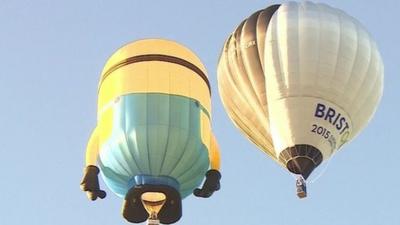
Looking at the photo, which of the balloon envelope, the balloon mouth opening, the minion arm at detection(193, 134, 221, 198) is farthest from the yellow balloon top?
the balloon mouth opening

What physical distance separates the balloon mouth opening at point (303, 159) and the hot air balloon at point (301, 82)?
0.02 metres

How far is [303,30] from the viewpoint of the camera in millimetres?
21328

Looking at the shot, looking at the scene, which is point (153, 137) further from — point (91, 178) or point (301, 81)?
point (301, 81)

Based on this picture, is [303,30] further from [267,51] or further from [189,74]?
[189,74]

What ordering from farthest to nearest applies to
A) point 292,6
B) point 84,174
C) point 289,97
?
point 292,6
point 289,97
point 84,174

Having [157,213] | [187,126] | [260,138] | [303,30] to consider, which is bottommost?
[157,213]

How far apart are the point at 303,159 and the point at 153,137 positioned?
3804 millimetres

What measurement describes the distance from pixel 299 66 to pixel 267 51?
688 millimetres

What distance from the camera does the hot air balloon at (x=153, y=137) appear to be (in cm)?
1764

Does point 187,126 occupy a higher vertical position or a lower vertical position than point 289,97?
lower

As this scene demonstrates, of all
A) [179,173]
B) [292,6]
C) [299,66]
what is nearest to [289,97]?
[299,66]

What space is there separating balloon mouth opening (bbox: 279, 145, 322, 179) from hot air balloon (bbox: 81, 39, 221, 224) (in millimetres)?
2473

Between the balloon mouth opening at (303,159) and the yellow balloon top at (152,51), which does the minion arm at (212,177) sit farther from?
the balloon mouth opening at (303,159)

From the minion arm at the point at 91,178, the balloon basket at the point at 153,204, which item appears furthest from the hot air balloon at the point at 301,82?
the minion arm at the point at 91,178
